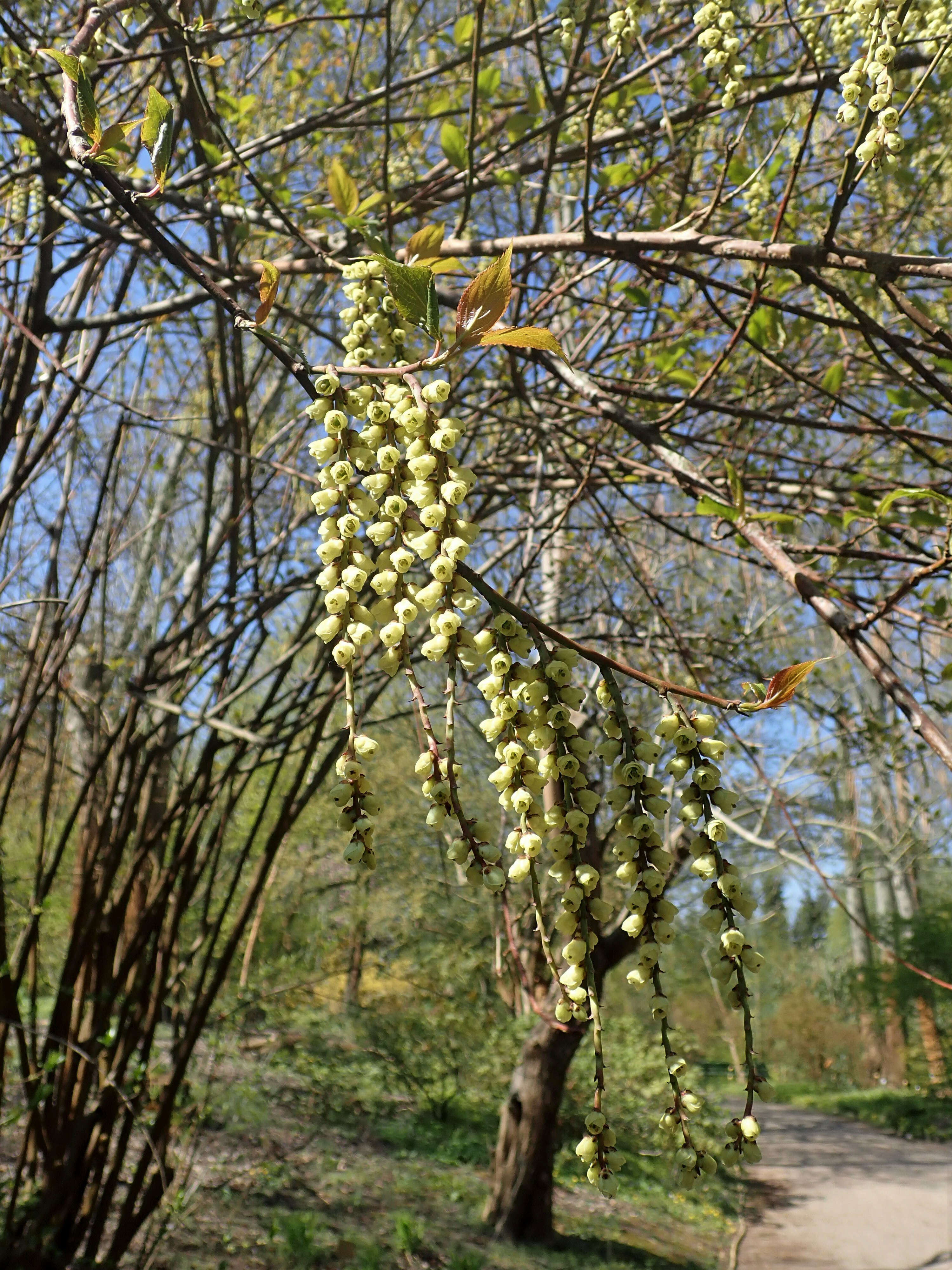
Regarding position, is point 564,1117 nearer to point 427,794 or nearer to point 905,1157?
point 905,1157

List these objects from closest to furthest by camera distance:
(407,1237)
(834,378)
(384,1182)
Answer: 1. (834,378)
2. (407,1237)
3. (384,1182)

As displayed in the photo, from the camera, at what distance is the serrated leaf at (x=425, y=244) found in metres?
0.97

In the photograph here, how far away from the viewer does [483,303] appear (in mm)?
627

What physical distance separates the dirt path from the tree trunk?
1.64 metres

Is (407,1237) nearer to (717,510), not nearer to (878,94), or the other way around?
(717,510)

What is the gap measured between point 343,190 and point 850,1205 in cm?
855

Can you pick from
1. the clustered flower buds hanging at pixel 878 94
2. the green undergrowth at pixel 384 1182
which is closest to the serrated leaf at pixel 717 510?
the clustered flower buds hanging at pixel 878 94

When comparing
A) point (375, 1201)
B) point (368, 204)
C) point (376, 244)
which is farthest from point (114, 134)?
point (375, 1201)

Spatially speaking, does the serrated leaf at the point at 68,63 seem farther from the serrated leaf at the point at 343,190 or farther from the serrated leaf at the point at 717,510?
the serrated leaf at the point at 717,510

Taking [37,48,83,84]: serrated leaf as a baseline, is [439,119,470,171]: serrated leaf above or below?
above

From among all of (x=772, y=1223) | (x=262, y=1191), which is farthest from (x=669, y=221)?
(x=772, y=1223)

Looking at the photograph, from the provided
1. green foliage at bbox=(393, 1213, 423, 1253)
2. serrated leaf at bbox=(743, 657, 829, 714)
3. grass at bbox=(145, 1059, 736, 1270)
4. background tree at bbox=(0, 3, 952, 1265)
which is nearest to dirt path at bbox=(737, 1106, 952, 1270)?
grass at bbox=(145, 1059, 736, 1270)

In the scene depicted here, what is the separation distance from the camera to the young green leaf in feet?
2.53

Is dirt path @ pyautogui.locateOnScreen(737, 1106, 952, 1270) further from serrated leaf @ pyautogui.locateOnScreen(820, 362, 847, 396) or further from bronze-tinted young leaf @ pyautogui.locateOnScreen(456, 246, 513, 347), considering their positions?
bronze-tinted young leaf @ pyautogui.locateOnScreen(456, 246, 513, 347)
